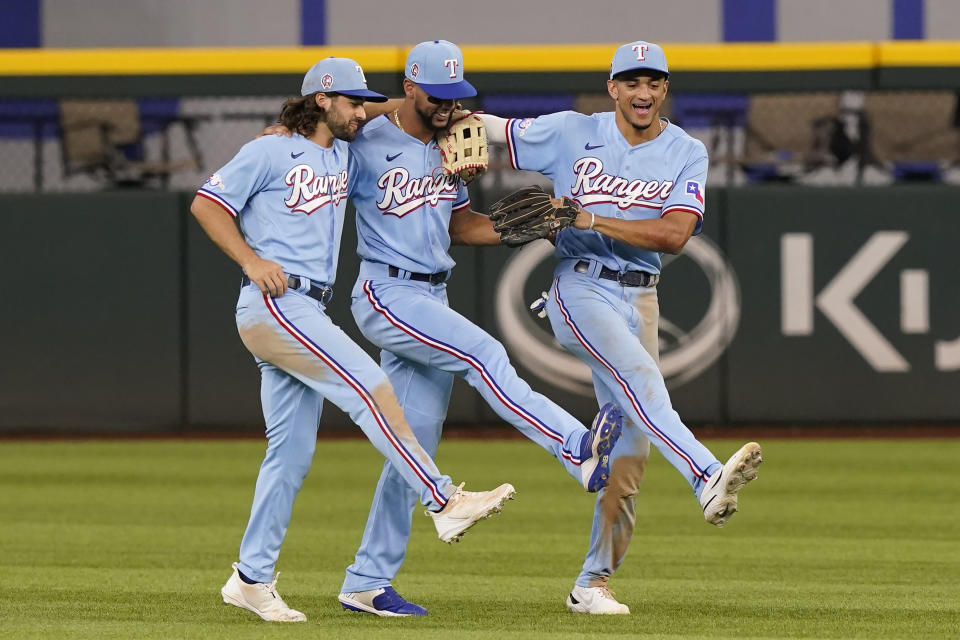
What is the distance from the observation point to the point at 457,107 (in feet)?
19.9

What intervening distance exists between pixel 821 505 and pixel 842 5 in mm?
9986

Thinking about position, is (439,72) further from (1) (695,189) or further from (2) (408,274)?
(1) (695,189)

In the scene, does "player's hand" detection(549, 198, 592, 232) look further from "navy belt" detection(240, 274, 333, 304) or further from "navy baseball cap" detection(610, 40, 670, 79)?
"navy belt" detection(240, 274, 333, 304)

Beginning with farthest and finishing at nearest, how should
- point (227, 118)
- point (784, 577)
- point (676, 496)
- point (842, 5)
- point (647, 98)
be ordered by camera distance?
point (842, 5) < point (227, 118) < point (676, 496) < point (784, 577) < point (647, 98)

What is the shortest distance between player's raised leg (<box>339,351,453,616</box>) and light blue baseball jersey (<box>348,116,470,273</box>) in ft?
1.31

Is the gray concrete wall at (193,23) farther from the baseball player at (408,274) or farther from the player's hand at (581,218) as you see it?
the player's hand at (581,218)

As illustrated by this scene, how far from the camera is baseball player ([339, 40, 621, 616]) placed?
5.85 m

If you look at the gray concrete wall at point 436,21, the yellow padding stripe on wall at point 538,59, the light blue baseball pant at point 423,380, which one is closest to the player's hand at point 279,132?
the light blue baseball pant at point 423,380

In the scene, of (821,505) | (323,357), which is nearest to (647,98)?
(323,357)

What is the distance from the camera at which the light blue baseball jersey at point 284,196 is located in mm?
5648

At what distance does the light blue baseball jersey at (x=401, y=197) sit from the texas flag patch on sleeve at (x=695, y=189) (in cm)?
85

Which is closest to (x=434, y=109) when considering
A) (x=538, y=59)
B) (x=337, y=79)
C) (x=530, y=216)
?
(x=337, y=79)

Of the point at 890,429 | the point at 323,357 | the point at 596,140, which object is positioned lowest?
the point at 890,429

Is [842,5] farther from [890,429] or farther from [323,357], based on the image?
[323,357]
